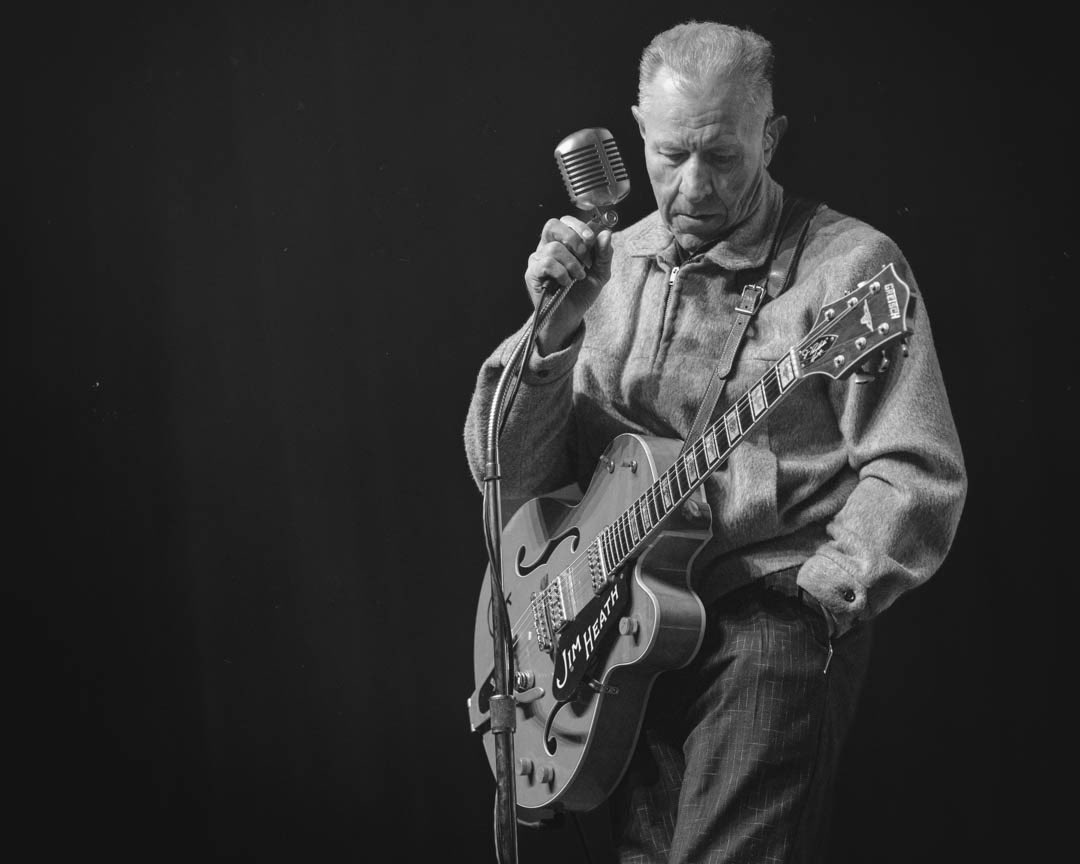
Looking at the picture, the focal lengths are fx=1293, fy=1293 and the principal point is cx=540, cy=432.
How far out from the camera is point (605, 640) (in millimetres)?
1866

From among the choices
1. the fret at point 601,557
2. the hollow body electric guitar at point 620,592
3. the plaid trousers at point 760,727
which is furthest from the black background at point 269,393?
the plaid trousers at point 760,727

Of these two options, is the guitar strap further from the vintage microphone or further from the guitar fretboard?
the vintage microphone

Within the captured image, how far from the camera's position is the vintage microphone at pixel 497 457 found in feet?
4.99

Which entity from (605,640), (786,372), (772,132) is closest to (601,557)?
(605,640)

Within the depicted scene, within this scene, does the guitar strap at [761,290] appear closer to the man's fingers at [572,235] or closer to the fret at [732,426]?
the fret at [732,426]

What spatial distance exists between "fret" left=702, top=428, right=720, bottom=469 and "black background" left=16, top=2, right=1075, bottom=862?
3.22 ft

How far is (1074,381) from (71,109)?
2.02 meters

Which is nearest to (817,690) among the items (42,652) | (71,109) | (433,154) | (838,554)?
(838,554)

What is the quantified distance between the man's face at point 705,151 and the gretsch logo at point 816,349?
42 centimetres

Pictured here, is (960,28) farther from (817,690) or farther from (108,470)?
(108,470)

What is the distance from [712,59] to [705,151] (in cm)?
14

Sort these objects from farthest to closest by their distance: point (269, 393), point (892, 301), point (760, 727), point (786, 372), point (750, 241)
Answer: point (269, 393)
point (750, 241)
point (760, 727)
point (786, 372)
point (892, 301)

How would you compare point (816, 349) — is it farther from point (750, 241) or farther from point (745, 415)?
point (750, 241)

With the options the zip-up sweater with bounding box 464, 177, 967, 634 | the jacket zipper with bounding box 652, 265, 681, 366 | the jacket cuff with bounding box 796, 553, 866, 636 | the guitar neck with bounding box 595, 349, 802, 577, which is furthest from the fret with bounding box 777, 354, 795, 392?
the jacket zipper with bounding box 652, 265, 681, 366
